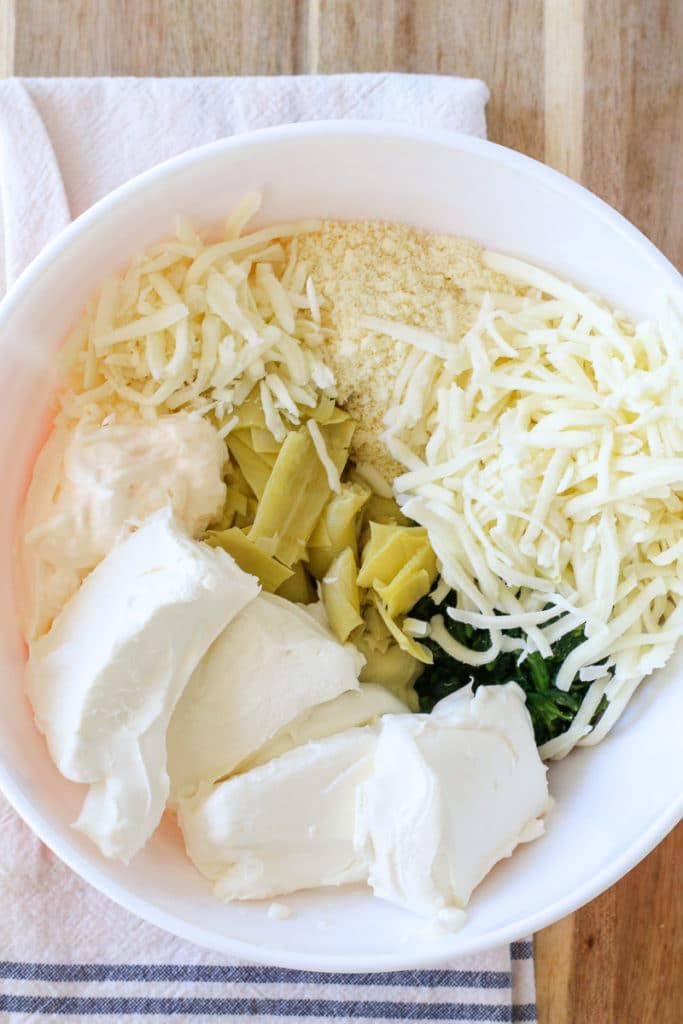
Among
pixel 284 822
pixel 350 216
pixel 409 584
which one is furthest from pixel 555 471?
pixel 284 822

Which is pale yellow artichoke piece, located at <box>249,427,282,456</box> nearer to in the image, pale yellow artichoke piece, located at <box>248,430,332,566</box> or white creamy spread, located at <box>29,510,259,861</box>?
pale yellow artichoke piece, located at <box>248,430,332,566</box>

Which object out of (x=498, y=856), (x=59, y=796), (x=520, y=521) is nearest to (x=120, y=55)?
(x=520, y=521)

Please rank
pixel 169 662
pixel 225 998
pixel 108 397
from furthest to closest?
pixel 225 998
pixel 108 397
pixel 169 662

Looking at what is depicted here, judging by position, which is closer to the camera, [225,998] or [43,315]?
[43,315]

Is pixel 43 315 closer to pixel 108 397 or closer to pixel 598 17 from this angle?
pixel 108 397

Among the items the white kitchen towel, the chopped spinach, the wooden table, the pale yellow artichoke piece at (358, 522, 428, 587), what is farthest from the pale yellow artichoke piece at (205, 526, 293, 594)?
the wooden table

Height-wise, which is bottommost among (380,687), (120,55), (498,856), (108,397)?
(498,856)
